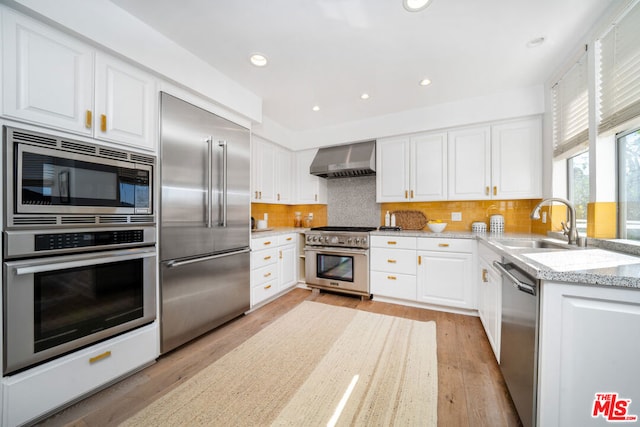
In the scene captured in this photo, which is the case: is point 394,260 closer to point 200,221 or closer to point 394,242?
point 394,242

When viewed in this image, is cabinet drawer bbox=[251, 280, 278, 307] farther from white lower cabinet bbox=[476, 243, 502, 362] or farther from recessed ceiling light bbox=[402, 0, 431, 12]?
recessed ceiling light bbox=[402, 0, 431, 12]

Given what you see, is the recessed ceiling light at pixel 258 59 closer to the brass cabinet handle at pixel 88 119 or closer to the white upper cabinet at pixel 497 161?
the brass cabinet handle at pixel 88 119

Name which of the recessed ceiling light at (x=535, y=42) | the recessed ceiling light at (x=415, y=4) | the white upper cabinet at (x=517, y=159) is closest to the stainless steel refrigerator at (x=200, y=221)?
the recessed ceiling light at (x=415, y=4)

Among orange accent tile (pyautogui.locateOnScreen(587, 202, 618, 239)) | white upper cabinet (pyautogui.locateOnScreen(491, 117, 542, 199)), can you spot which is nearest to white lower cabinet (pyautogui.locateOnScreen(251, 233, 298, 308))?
white upper cabinet (pyautogui.locateOnScreen(491, 117, 542, 199))

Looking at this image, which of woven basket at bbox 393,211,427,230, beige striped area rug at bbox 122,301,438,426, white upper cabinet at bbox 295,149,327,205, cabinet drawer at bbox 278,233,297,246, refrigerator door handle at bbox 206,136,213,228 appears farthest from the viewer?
white upper cabinet at bbox 295,149,327,205

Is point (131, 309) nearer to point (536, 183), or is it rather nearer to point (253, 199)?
point (253, 199)

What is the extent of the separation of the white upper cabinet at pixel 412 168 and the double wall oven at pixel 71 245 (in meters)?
2.76

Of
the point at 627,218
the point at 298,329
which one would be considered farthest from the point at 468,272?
the point at 298,329

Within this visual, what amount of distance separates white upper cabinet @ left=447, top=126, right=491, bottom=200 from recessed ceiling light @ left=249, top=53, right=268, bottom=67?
2.39 m

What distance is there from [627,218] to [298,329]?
2738 mm

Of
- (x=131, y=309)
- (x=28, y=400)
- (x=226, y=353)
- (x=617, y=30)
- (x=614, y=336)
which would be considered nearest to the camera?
(x=614, y=336)

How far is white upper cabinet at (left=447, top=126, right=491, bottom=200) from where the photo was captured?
2.89 m

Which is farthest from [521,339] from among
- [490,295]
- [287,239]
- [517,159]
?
[287,239]

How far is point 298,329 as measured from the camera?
2365 millimetres
